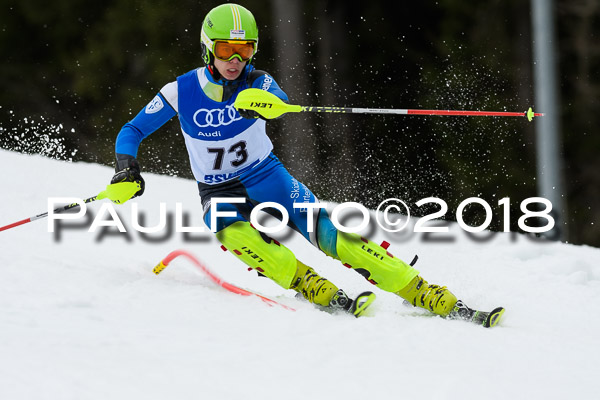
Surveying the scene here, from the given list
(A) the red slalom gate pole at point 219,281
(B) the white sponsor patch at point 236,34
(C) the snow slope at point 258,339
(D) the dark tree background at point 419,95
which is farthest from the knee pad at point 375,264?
(D) the dark tree background at point 419,95

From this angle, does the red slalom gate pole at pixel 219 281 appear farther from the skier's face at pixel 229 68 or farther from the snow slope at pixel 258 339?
the skier's face at pixel 229 68

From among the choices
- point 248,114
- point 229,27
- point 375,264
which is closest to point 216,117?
point 248,114

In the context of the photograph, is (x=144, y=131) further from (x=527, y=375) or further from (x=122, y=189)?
(x=527, y=375)

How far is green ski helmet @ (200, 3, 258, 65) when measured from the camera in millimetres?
4043

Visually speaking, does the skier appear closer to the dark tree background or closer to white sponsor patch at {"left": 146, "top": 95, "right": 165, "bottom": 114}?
white sponsor patch at {"left": 146, "top": 95, "right": 165, "bottom": 114}

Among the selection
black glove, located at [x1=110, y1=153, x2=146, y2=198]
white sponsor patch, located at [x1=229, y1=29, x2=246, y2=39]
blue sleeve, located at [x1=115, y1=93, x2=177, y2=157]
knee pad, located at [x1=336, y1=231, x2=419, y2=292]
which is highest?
white sponsor patch, located at [x1=229, y1=29, x2=246, y2=39]

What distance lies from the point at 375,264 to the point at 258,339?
3.13ft

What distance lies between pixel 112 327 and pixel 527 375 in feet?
5.10

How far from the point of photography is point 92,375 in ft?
8.36

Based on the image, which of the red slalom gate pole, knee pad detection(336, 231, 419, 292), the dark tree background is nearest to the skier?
knee pad detection(336, 231, 419, 292)

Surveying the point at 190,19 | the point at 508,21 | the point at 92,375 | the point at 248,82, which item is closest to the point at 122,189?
the point at 248,82

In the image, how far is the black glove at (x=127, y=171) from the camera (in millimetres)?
3986

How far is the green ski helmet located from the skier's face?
1.4 inches

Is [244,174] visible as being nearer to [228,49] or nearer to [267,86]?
[267,86]
